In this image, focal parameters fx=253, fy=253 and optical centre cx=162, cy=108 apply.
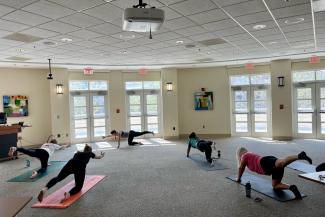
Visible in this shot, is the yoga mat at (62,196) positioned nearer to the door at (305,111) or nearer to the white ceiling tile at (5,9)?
the white ceiling tile at (5,9)

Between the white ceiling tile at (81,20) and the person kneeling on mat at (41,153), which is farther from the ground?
the white ceiling tile at (81,20)

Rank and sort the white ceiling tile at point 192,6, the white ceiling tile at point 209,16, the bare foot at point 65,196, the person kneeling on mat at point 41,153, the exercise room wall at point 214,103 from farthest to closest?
the exercise room wall at point 214,103
the person kneeling on mat at point 41,153
the bare foot at point 65,196
the white ceiling tile at point 209,16
the white ceiling tile at point 192,6

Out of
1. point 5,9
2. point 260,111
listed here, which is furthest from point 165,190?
point 260,111

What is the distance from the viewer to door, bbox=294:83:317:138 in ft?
33.8

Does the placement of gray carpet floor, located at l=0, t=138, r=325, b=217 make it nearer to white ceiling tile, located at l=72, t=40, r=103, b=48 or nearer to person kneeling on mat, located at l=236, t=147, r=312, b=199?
person kneeling on mat, located at l=236, t=147, r=312, b=199

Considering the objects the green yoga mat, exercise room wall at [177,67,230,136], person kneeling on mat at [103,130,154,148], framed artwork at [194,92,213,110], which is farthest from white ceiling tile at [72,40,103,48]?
framed artwork at [194,92,213,110]

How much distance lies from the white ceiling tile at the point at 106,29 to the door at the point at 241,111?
7.61 meters

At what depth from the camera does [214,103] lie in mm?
11773

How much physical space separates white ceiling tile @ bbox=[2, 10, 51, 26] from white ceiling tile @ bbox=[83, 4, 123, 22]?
35.5 inches

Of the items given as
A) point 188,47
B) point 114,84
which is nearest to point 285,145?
point 188,47

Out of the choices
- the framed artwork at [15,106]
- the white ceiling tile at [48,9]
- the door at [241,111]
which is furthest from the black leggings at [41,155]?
the door at [241,111]

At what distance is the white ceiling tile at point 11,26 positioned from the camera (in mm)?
4609

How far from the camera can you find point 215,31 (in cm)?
567

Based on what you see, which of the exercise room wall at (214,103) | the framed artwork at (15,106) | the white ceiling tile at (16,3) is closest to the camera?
the white ceiling tile at (16,3)
